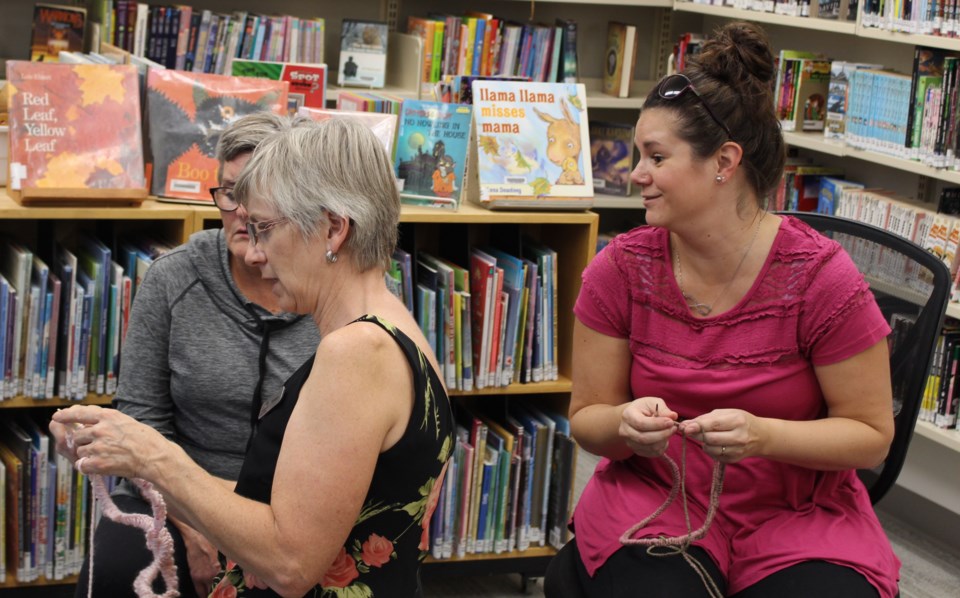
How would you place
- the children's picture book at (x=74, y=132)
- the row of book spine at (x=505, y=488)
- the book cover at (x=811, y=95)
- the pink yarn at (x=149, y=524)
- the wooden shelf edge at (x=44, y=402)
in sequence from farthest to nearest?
the book cover at (x=811, y=95) → the row of book spine at (x=505, y=488) → the wooden shelf edge at (x=44, y=402) → the children's picture book at (x=74, y=132) → the pink yarn at (x=149, y=524)

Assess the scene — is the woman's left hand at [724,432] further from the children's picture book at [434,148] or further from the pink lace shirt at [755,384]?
the children's picture book at [434,148]

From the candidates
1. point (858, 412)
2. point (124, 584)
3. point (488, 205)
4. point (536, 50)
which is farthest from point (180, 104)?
point (536, 50)

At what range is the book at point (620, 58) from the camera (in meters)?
4.86

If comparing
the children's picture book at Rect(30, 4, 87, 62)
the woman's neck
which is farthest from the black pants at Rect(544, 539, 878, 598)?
the children's picture book at Rect(30, 4, 87, 62)

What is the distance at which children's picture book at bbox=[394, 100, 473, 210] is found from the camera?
2631 millimetres

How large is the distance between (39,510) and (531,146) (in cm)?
135

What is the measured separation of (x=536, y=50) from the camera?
4.79 m

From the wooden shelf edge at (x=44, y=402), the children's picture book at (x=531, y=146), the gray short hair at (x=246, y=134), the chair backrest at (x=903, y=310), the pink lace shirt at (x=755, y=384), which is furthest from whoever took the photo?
the children's picture book at (x=531, y=146)

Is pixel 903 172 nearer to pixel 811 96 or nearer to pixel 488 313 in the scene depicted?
pixel 811 96

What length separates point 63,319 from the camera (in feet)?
8.14

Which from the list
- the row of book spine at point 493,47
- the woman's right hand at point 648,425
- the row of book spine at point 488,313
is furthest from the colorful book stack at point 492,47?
the woman's right hand at point 648,425

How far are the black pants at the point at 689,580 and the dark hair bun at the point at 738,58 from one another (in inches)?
28.0

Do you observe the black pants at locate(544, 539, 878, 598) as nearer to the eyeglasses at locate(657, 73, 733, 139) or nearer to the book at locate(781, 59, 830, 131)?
the eyeglasses at locate(657, 73, 733, 139)

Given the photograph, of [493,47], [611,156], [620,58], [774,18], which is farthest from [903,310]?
[620,58]
